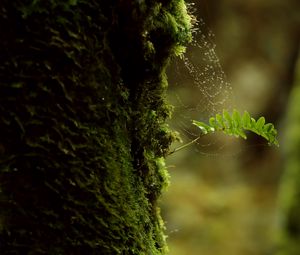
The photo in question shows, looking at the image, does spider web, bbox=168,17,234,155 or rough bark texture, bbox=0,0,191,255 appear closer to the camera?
rough bark texture, bbox=0,0,191,255

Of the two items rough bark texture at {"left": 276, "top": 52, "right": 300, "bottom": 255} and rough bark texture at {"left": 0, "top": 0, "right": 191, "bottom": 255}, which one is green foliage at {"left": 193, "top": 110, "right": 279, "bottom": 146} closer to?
rough bark texture at {"left": 0, "top": 0, "right": 191, "bottom": 255}

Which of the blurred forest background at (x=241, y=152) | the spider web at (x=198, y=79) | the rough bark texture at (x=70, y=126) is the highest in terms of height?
the blurred forest background at (x=241, y=152)

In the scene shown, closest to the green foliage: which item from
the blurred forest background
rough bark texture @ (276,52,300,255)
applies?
rough bark texture @ (276,52,300,255)

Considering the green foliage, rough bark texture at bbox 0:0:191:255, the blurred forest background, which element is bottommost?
rough bark texture at bbox 0:0:191:255

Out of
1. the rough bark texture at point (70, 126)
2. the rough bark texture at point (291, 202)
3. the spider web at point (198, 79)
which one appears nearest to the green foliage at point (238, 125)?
the spider web at point (198, 79)

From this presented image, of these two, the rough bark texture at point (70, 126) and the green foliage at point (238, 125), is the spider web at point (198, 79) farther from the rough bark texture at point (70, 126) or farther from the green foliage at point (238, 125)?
the rough bark texture at point (70, 126)

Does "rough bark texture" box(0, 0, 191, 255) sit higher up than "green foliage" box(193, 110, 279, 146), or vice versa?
"green foliage" box(193, 110, 279, 146)

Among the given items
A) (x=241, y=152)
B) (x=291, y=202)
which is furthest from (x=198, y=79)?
(x=241, y=152)
